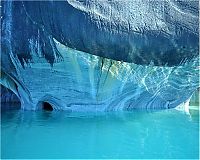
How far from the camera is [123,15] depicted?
4270mm

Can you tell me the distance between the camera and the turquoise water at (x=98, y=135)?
3.15 meters

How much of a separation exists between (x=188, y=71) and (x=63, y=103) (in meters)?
2.00

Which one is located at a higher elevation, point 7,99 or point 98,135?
point 7,99

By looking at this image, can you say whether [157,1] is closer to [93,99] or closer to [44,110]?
[93,99]

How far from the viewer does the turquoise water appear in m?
3.15

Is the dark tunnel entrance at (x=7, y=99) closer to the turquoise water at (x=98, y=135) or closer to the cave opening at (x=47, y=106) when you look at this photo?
the cave opening at (x=47, y=106)

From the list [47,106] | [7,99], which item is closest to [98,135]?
[47,106]

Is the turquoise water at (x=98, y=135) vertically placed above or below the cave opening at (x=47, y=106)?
below

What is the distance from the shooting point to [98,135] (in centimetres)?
382

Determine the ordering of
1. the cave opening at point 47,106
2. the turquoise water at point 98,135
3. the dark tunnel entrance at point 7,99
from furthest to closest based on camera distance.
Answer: the dark tunnel entrance at point 7,99 → the cave opening at point 47,106 → the turquoise water at point 98,135

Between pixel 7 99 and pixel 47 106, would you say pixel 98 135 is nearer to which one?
pixel 47 106

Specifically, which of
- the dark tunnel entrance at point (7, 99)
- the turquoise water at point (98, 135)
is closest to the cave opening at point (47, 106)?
the turquoise water at point (98, 135)

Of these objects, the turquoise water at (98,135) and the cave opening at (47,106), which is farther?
the cave opening at (47,106)

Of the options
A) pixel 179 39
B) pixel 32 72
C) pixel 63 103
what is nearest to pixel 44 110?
pixel 63 103
